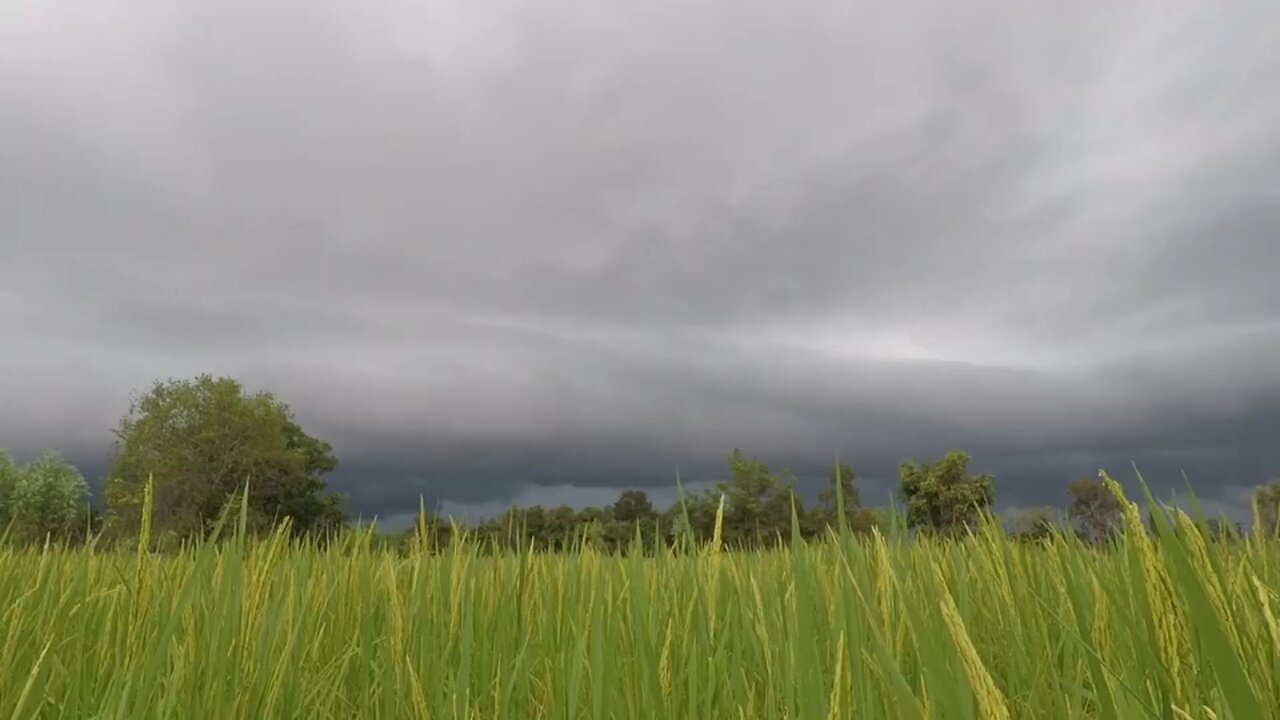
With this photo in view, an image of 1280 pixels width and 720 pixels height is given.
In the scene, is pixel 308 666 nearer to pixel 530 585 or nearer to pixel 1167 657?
pixel 530 585

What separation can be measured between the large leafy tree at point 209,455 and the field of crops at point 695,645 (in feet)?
161

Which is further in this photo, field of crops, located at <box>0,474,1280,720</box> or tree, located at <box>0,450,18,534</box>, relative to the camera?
tree, located at <box>0,450,18,534</box>

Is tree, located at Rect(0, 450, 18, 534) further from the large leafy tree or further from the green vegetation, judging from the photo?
the green vegetation

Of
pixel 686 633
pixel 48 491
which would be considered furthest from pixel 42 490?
pixel 686 633

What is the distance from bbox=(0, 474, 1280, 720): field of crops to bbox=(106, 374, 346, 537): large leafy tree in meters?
49.0

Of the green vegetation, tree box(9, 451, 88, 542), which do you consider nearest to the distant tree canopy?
tree box(9, 451, 88, 542)

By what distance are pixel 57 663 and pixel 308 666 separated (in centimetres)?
77

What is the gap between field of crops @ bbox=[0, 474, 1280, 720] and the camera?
1.60 metres

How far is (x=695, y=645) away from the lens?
2.41 m

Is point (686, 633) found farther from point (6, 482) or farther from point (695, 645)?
point (6, 482)

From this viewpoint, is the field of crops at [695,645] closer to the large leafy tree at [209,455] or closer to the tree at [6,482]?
the large leafy tree at [209,455]

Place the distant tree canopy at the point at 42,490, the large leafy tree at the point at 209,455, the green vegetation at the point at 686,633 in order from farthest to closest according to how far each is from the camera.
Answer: the distant tree canopy at the point at 42,490, the large leafy tree at the point at 209,455, the green vegetation at the point at 686,633

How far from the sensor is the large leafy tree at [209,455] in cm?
4916

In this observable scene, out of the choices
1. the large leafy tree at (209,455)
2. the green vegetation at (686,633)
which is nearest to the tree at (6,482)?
the large leafy tree at (209,455)
